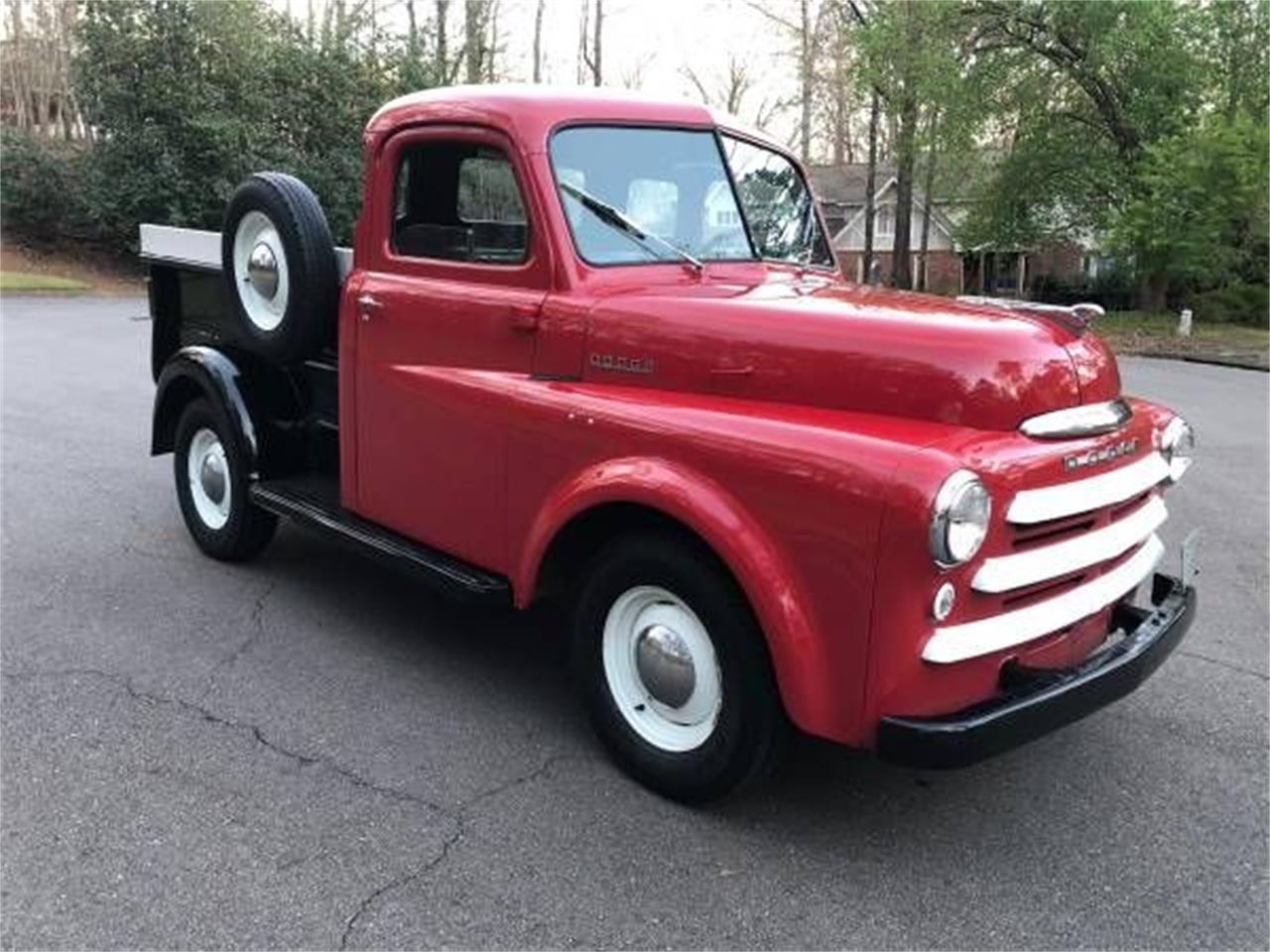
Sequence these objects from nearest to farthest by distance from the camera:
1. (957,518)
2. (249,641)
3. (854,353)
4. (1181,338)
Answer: (957,518)
(854,353)
(249,641)
(1181,338)

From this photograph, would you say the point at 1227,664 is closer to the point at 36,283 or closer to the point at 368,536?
the point at 368,536

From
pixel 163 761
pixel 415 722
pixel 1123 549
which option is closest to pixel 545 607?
pixel 415 722

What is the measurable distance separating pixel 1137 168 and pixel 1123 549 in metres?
23.5

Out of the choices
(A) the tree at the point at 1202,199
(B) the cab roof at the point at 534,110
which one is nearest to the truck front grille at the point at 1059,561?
(B) the cab roof at the point at 534,110

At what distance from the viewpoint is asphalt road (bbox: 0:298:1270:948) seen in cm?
292

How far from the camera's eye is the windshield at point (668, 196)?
398 cm

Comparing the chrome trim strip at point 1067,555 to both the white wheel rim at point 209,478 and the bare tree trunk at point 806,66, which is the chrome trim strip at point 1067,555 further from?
the bare tree trunk at point 806,66

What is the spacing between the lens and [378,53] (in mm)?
27391

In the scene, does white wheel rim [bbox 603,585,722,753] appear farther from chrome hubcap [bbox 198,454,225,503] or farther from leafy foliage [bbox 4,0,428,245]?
leafy foliage [bbox 4,0,428,245]

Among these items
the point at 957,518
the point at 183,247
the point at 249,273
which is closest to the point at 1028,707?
the point at 957,518

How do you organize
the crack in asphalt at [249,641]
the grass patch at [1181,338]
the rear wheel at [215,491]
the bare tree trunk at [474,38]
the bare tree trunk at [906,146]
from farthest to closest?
the bare tree trunk at [474,38]
the bare tree trunk at [906,146]
the grass patch at [1181,338]
the rear wheel at [215,491]
the crack in asphalt at [249,641]

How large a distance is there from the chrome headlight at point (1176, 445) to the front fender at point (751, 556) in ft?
4.82

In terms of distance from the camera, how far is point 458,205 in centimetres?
446

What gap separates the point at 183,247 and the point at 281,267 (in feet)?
4.40
